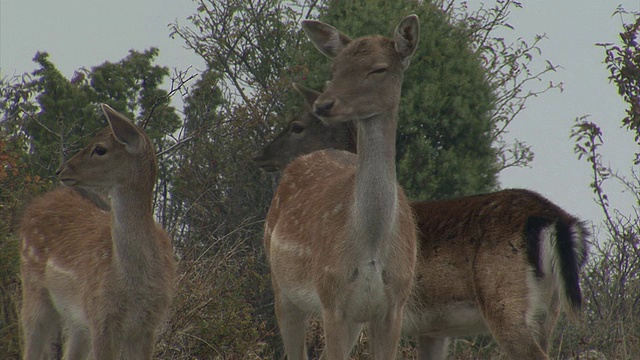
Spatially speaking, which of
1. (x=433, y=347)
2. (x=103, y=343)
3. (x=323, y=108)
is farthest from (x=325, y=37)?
(x=433, y=347)

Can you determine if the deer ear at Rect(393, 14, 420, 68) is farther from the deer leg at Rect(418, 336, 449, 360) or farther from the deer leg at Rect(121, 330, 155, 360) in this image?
the deer leg at Rect(418, 336, 449, 360)

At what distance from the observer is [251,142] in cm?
1299

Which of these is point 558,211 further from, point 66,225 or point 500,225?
point 66,225

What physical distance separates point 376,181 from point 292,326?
192 centimetres

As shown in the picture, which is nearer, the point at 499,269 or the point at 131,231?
the point at 131,231

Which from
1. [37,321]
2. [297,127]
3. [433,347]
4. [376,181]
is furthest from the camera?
[297,127]

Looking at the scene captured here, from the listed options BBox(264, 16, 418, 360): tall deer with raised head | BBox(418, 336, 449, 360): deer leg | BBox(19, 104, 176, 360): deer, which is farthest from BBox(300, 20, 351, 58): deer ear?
BBox(418, 336, 449, 360): deer leg

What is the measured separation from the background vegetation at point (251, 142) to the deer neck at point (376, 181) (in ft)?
7.25

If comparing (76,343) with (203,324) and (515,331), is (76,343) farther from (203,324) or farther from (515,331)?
(515,331)

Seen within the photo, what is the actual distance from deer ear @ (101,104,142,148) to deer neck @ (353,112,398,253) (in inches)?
58.7

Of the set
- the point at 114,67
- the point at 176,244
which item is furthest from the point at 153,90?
the point at 176,244

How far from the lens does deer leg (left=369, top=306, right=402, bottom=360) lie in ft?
21.6

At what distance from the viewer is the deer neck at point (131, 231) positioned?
22.6ft

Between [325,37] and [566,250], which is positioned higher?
[325,37]
